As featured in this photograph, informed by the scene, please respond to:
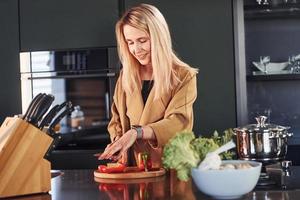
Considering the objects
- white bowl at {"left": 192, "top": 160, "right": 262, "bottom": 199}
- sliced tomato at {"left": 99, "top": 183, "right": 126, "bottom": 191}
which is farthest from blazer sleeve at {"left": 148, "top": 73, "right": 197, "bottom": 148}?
white bowl at {"left": 192, "top": 160, "right": 262, "bottom": 199}

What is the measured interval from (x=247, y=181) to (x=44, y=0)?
7.18 ft

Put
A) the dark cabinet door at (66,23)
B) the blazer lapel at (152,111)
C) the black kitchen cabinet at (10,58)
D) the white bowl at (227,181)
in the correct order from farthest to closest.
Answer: the black kitchen cabinet at (10,58)
the dark cabinet door at (66,23)
the blazer lapel at (152,111)
the white bowl at (227,181)

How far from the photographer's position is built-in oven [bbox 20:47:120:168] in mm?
2957

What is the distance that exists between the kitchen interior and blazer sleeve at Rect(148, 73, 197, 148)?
3.30ft

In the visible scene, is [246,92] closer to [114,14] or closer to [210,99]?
[210,99]

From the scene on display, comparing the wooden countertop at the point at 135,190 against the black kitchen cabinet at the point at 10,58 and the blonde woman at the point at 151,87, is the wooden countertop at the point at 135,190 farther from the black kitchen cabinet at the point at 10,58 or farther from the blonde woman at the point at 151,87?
the black kitchen cabinet at the point at 10,58

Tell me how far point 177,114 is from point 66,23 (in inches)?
57.0

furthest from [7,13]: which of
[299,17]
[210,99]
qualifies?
[299,17]

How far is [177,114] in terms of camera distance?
1789 millimetres

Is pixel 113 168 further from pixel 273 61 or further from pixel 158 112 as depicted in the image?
pixel 273 61

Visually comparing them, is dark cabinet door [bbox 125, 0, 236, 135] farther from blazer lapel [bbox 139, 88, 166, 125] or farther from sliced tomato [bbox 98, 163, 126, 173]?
sliced tomato [bbox 98, 163, 126, 173]

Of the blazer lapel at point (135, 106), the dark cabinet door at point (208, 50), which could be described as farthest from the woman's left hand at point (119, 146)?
the dark cabinet door at point (208, 50)

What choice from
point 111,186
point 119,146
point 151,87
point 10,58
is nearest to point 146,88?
point 151,87

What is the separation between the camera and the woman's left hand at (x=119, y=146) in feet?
5.08
